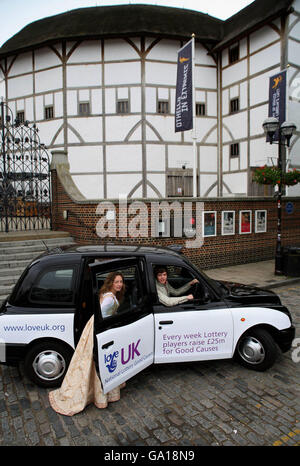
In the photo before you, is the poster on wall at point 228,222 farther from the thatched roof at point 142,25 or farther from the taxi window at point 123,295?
the thatched roof at point 142,25

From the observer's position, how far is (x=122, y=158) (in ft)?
58.9

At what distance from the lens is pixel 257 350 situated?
4012 mm

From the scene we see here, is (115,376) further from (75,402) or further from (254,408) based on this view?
(254,408)

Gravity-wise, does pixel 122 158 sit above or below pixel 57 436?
above

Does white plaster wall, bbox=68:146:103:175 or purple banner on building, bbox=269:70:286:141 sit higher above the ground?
purple banner on building, bbox=269:70:286:141

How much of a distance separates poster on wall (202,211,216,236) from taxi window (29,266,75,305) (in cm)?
679

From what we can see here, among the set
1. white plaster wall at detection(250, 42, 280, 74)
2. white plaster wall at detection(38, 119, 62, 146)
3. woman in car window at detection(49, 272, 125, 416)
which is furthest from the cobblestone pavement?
white plaster wall at detection(38, 119, 62, 146)

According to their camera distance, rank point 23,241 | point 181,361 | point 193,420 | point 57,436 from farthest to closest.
→ point 23,241, point 181,361, point 193,420, point 57,436

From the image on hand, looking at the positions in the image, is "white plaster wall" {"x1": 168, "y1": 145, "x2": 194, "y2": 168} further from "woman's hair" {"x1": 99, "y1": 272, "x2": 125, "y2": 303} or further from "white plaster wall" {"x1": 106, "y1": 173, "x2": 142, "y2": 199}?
"woman's hair" {"x1": 99, "y1": 272, "x2": 125, "y2": 303}

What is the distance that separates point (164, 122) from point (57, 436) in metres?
17.7

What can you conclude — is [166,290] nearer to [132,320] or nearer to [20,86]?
[132,320]

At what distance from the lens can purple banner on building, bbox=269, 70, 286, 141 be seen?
14.7 metres

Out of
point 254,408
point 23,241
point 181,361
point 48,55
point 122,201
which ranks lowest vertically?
point 254,408

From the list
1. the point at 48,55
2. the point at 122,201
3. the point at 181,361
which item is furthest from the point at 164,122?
the point at 181,361
